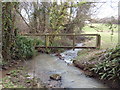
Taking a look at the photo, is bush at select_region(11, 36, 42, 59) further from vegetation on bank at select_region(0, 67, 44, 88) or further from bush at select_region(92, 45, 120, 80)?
bush at select_region(92, 45, 120, 80)

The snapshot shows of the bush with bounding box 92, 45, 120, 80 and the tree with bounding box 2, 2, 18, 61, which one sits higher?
the tree with bounding box 2, 2, 18, 61

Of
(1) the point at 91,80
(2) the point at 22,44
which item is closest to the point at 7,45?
(2) the point at 22,44

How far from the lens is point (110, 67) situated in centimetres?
340

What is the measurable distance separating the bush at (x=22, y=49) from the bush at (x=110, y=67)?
2.36 metres

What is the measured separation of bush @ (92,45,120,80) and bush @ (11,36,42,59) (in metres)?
2.36

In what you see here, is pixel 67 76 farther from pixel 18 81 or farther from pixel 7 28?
pixel 7 28

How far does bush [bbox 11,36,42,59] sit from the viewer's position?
15.1ft

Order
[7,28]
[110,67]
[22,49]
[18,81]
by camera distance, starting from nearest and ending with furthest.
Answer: [18,81] < [110,67] < [7,28] < [22,49]

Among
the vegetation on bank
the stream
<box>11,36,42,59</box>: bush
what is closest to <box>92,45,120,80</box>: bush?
the stream

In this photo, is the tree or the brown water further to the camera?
the tree

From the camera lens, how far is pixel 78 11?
24.7 feet

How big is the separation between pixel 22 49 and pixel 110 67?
285cm

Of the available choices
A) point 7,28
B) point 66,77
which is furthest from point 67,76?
point 7,28

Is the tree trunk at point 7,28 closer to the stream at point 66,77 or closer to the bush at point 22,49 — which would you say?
the bush at point 22,49
